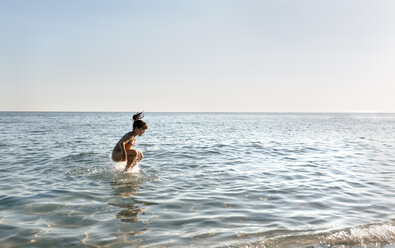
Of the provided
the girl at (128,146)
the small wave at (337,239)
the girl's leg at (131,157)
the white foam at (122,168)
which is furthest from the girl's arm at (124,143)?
the small wave at (337,239)

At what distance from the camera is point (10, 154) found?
15.2 m

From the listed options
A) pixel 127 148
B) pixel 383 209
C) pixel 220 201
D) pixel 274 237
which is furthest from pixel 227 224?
pixel 127 148

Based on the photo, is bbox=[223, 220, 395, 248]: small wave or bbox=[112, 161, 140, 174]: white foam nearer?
bbox=[223, 220, 395, 248]: small wave

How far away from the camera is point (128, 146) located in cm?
1088

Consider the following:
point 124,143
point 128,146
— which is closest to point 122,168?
point 128,146

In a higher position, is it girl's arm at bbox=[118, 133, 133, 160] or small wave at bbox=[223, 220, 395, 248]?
girl's arm at bbox=[118, 133, 133, 160]

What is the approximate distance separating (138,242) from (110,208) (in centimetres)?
196

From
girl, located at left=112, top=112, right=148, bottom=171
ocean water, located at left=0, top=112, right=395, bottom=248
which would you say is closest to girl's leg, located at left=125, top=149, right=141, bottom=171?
girl, located at left=112, top=112, right=148, bottom=171

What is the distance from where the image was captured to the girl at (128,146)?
33.5 feet

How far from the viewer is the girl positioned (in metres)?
10.2

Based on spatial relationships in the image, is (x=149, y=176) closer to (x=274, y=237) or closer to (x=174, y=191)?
(x=174, y=191)

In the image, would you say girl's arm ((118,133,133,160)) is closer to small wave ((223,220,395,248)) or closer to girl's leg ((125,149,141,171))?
girl's leg ((125,149,141,171))

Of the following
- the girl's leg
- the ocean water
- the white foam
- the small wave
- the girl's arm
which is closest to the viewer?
the small wave

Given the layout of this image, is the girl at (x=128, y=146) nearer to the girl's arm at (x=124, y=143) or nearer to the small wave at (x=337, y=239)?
the girl's arm at (x=124, y=143)
